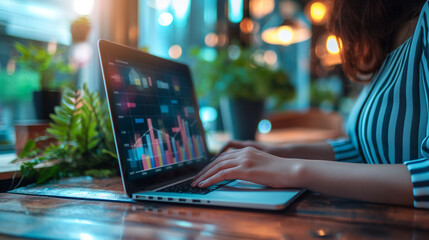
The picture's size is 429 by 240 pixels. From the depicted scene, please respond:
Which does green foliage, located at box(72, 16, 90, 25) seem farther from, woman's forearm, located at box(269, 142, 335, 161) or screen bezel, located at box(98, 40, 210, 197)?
woman's forearm, located at box(269, 142, 335, 161)

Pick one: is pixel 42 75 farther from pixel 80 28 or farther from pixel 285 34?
pixel 285 34

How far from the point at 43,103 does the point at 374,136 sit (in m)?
1.02

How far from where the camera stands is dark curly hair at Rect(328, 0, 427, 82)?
0.96 meters

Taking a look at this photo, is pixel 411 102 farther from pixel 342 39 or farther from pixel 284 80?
pixel 284 80

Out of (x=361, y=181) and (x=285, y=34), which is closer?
(x=361, y=181)

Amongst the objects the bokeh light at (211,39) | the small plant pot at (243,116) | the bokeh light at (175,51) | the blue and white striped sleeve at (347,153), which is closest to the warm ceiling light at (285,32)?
the bokeh light at (211,39)

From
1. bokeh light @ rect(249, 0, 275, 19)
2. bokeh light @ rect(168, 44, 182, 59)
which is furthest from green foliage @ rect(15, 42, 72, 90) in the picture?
bokeh light @ rect(249, 0, 275, 19)

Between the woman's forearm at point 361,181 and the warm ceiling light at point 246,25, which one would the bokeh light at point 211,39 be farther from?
the woman's forearm at point 361,181

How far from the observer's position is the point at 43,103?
1.05 metres

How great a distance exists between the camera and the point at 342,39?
107cm

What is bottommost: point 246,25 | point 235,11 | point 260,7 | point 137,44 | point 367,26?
point 367,26

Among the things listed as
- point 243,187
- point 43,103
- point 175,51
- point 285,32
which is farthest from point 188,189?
point 285,32

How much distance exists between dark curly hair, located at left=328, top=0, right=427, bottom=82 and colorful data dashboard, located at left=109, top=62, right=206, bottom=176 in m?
0.57

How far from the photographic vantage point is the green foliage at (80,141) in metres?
0.83
